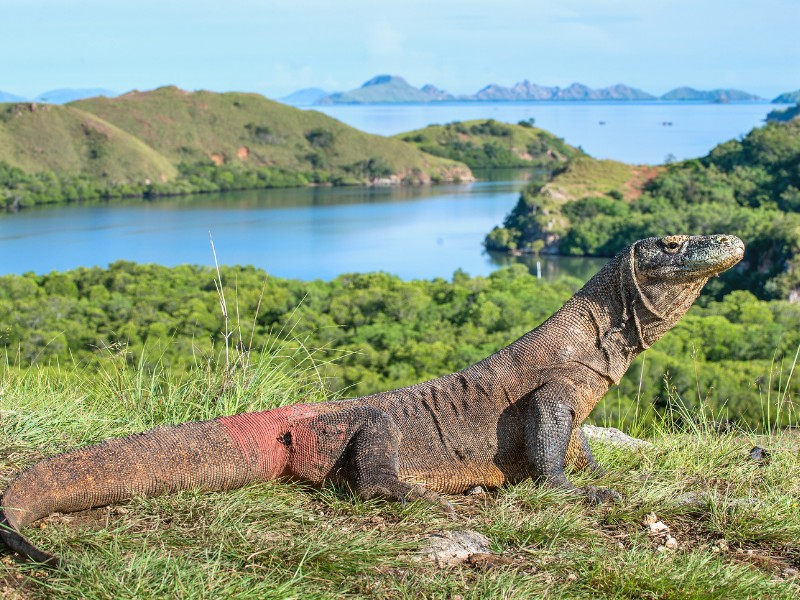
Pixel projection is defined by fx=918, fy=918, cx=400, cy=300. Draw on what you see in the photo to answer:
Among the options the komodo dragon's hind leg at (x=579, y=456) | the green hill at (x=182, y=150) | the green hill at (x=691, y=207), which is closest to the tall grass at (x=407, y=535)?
the komodo dragon's hind leg at (x=579, y=456)

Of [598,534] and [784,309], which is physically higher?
[598,534]

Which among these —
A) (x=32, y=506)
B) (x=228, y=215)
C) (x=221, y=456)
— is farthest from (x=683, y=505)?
(x=228, y=215)

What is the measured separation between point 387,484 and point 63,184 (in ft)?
380

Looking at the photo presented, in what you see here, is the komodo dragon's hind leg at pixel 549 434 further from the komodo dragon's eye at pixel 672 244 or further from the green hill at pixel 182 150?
the green hill at pixel 182 150

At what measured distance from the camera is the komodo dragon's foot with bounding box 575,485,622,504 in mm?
3637

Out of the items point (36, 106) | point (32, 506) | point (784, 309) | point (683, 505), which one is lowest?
point (784, 309)

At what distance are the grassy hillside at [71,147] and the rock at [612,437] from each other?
117 m

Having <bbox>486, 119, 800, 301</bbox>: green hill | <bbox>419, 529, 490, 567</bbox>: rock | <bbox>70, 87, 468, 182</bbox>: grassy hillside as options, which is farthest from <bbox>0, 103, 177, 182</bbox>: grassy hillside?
<bbox>419, 529, 490, 567</bbox>: rock

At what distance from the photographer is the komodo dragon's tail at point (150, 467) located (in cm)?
306

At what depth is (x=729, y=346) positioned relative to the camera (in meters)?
31.1

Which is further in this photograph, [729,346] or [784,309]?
[784,309]

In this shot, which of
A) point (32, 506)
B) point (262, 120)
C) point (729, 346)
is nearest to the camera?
point (32, 506)

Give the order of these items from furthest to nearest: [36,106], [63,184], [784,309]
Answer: [36,106] → [63,184] → [784,309]

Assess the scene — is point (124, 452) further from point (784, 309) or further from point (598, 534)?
point (784, 309)
